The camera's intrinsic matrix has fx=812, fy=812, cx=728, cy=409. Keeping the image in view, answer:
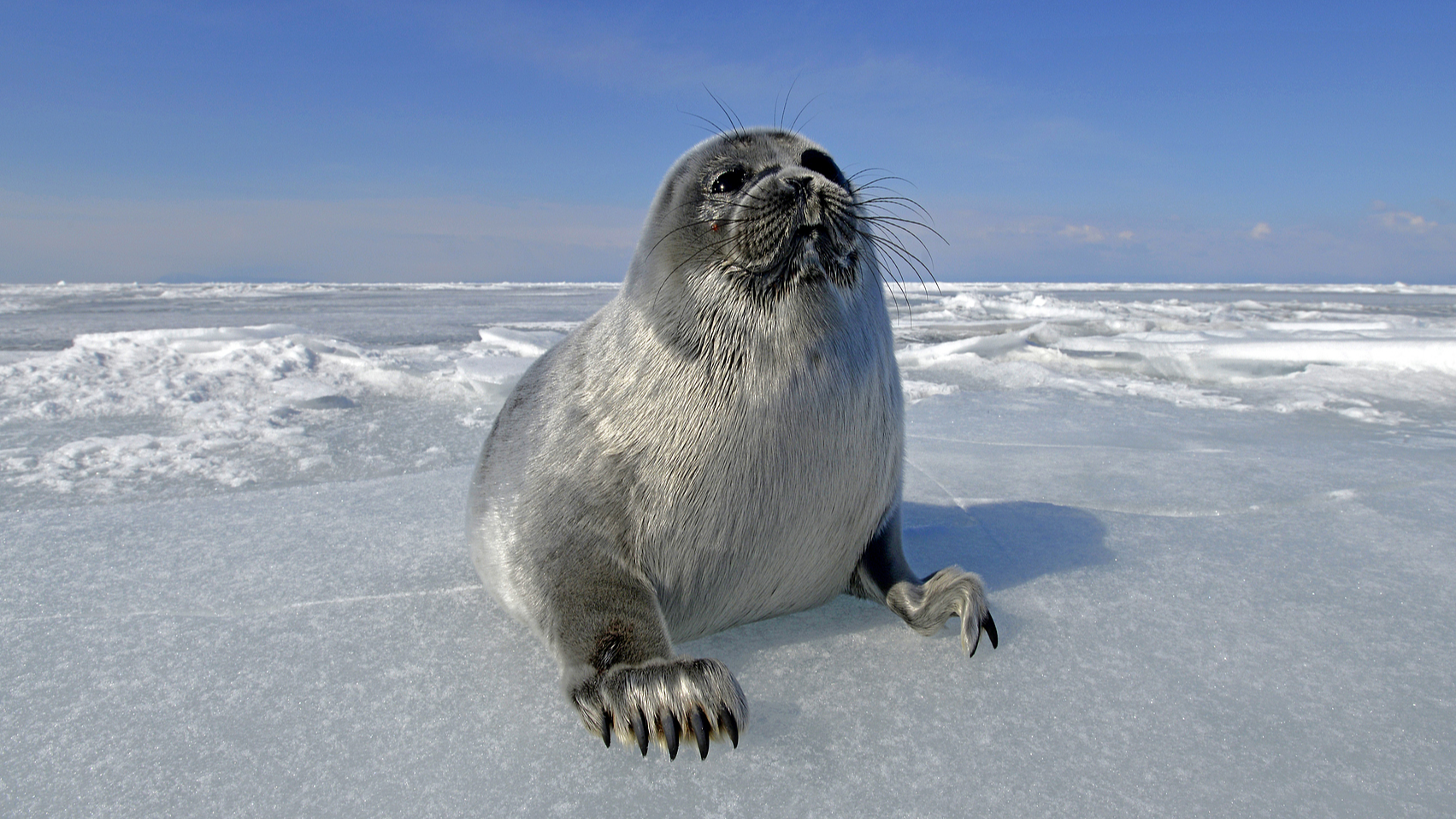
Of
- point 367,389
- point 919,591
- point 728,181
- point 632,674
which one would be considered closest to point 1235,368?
point 919,591

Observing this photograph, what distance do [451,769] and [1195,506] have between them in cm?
279

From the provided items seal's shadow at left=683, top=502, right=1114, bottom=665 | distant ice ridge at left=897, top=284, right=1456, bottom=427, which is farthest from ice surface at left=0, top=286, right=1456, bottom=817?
distant ice ridge at left=897, top=284, right=1456, bottom=427

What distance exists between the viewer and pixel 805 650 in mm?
1928

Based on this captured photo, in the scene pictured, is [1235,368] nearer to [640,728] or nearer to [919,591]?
[919,591]

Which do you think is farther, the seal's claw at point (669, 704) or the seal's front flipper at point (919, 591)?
the seal's front flipper at point (919, 591)

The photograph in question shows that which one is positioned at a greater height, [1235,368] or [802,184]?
[802,184]

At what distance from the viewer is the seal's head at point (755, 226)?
6.08 ft

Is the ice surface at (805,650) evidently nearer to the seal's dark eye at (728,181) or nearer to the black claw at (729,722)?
the black claw at (729,722)

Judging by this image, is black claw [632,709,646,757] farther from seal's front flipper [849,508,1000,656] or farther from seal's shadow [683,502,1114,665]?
seal's front flipper [849,508,1000,656]

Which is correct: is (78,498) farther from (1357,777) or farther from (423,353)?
(423,353)

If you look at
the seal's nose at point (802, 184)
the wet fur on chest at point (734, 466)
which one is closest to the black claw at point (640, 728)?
the wet fur on chest at point (734, 466)

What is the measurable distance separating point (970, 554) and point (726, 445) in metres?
1.10

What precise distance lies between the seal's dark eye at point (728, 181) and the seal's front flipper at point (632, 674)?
960mm

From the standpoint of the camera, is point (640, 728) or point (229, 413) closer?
point (640, 728)
